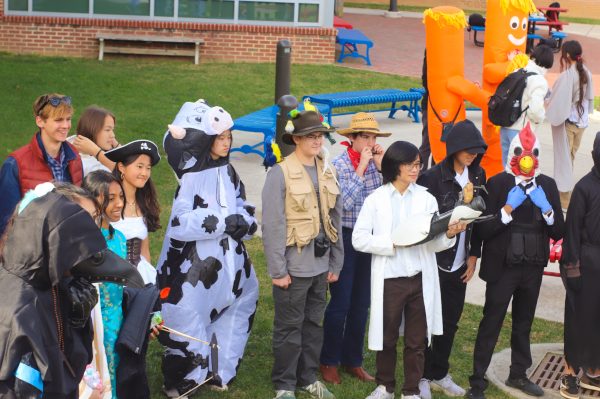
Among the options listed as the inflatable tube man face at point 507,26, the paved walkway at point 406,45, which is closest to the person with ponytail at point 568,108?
the inflatable tube man face at point 507,26

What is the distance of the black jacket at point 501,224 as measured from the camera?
22.3 feet

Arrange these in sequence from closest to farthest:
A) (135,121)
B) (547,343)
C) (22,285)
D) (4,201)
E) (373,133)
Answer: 1. (22,285)
2. (4,201)
3. (373,133)
4. (547,343)
5. (135,121)

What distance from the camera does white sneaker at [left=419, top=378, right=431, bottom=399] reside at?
689 cm

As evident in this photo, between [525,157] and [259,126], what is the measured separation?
6379mm

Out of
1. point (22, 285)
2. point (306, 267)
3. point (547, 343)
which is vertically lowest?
point (547, 343)

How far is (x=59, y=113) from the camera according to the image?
6520mm

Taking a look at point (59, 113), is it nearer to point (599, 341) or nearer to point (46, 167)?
point (46, 167)

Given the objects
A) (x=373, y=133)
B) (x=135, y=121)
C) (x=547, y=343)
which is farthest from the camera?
(x=135, y=121)

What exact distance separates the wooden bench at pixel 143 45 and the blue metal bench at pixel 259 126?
18.4 feet

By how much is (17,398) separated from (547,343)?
5132 millimetres

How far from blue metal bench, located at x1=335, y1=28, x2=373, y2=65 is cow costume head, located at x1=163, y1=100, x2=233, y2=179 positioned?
46.6 ft

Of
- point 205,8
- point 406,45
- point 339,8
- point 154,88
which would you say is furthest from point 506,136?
point 339,8

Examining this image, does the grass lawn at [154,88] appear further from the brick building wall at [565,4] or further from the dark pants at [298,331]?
the brick building wall at [565,4]

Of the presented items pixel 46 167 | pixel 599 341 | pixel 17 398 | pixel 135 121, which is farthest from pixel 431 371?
pixel 135 121
